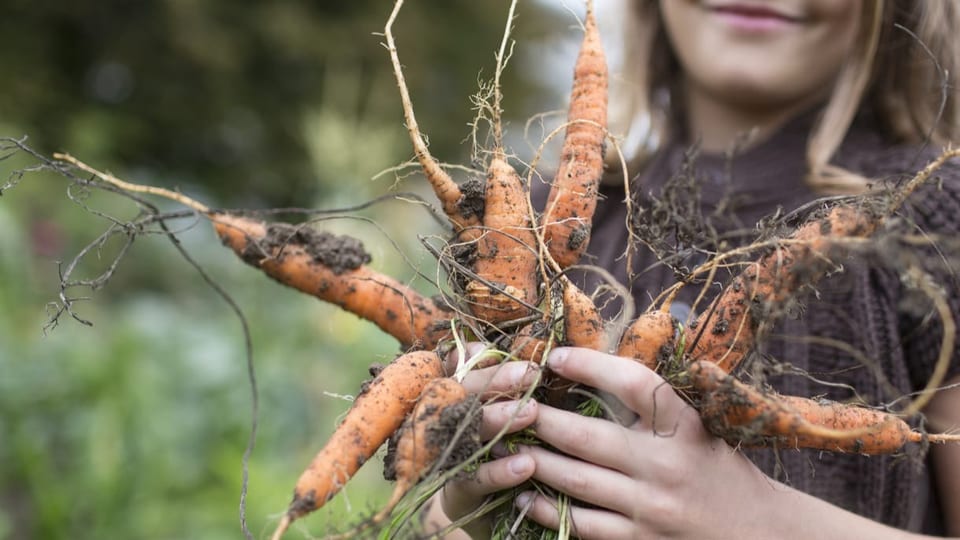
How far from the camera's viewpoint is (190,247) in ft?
15.9

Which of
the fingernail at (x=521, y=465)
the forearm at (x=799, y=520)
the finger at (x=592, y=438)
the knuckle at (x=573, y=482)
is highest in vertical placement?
the finger at (x=592, y=438)

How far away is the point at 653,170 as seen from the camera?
60.1 inches

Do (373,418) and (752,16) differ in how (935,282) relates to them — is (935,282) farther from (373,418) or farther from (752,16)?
(373,418)

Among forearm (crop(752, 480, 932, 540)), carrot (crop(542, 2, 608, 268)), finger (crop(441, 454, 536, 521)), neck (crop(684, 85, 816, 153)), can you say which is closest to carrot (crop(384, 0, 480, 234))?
carrot (crop(542, 2, 608, 268))

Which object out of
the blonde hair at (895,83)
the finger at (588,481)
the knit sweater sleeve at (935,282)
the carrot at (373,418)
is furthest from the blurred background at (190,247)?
the knit sweater sleeve at (935,282)

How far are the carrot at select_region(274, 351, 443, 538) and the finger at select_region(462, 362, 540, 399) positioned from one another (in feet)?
0.24

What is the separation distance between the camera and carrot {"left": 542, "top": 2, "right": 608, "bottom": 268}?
3.37 feet

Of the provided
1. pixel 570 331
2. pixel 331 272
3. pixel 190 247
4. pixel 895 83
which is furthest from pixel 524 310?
pixel 190 247

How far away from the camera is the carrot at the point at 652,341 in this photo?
0.93m

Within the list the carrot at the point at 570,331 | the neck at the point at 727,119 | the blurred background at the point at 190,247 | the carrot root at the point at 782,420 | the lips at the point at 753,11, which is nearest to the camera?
the carrot root at the point at 782,420

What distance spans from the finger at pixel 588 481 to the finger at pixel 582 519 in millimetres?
13

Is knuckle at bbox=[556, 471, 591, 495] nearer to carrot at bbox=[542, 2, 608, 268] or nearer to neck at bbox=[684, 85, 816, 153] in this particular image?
carrot at bbox=[542, 2, 608, 268]

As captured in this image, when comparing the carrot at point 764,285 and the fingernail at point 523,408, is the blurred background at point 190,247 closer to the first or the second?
the fingernail at point 523,408

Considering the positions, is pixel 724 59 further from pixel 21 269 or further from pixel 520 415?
pixel 21 269
